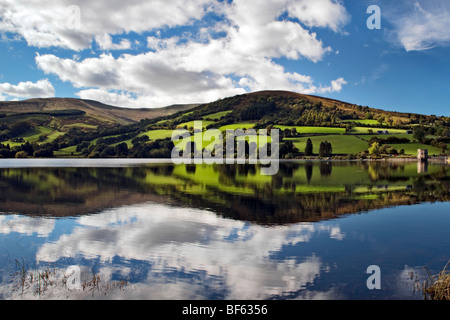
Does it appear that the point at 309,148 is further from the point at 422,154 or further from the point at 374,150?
the point at 422,154

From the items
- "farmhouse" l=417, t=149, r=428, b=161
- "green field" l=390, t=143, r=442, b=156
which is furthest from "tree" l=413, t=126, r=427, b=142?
"farmhouse" l=417, t=149, r=428, b=161

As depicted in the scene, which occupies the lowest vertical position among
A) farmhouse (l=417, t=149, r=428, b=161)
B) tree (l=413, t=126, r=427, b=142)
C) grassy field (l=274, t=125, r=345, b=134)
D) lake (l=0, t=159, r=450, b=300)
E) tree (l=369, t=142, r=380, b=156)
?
lake (l=0, t=159, r=450, b=300)

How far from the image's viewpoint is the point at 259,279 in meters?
11.1

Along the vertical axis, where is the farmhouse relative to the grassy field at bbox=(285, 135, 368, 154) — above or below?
below

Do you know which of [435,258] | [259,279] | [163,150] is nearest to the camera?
[259,279]

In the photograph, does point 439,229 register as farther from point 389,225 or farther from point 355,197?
point 355,197

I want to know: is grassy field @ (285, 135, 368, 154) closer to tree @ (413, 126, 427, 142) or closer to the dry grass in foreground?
tree @ (413, 126, 427, 142)

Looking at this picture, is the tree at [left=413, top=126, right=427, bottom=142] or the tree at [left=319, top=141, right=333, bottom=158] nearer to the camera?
the tree at [left=319, top=141, right=333, bottom=158]

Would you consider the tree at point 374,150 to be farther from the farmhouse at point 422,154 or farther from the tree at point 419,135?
the tree at point 419,135

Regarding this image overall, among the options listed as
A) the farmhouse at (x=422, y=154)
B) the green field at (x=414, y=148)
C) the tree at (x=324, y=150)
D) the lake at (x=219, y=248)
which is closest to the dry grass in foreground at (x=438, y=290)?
the lake at (x=219, y=248)

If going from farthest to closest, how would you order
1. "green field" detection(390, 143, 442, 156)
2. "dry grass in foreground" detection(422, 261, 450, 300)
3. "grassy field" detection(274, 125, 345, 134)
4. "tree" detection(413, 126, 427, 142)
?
"grassy field" detection(274, 125, 345, 134)
"tree" detection(413, 126, 427, 142)
"green field" detection(390, 143, 442, 156)
"dry grass in foreground" detection(422, 261, 450, 300)

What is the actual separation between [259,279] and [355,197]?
24.3 meters

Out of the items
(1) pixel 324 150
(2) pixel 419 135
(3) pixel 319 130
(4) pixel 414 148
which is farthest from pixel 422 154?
(3) pixel 319 130

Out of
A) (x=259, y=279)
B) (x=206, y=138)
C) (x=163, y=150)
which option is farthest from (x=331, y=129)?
→ (x=259, y=279)
